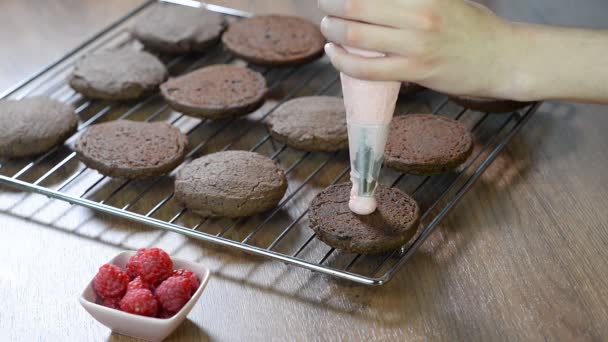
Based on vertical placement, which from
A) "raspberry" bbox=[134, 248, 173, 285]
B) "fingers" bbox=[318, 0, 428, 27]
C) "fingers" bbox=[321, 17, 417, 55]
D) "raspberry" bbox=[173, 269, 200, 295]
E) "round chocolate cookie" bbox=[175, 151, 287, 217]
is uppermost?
"fingers" bbox=[318, 0, 428, 27]

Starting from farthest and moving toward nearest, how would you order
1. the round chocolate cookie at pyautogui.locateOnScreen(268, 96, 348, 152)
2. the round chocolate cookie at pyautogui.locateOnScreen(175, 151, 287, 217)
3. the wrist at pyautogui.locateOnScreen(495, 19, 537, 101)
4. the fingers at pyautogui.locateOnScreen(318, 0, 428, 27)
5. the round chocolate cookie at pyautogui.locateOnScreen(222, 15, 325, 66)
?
1. the round chocolate cookie at pyautogui.locateOnScreen(222, 15, 325, 66)
2. the round chocolate cookie at pyautogui.locateOnScreen(268, 96, 348, 152)
3. the round chocolate cookie at pyautogui.locateOnScreen(175, 151, 287, 217)
4. the wrist at pyautogui.locateOnScreen(495, 19, 537, 101)
5. the fingers at pyautogui.locateOnScreen(318, 0, 428, 27)

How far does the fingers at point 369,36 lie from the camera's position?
1.04m

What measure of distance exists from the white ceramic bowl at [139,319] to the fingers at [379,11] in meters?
0.42

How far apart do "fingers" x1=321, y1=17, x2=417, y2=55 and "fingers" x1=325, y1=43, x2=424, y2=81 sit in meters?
0.01

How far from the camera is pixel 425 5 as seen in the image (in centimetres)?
105

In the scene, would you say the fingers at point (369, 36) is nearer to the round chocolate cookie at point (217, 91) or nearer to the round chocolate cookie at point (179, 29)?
the round chocolate cookie at point (217, 91)

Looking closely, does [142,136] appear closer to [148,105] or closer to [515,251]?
[148,105]

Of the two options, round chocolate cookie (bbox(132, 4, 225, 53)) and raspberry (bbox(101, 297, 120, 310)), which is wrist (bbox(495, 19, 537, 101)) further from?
round chocolate cookie (bbox(132, 4, 225, 53))

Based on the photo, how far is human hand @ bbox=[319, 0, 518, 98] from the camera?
40.9 inches

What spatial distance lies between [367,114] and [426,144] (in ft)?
1.52

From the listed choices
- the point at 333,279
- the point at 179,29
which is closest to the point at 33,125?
the point at 179,29

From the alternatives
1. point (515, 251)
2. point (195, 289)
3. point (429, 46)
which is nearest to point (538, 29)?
point (429, 46)

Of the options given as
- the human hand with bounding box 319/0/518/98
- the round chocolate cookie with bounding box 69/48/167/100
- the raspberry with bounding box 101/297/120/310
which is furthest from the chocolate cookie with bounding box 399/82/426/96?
the raspberry with bounding box 101/297/120/310

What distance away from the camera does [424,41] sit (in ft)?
3.51
